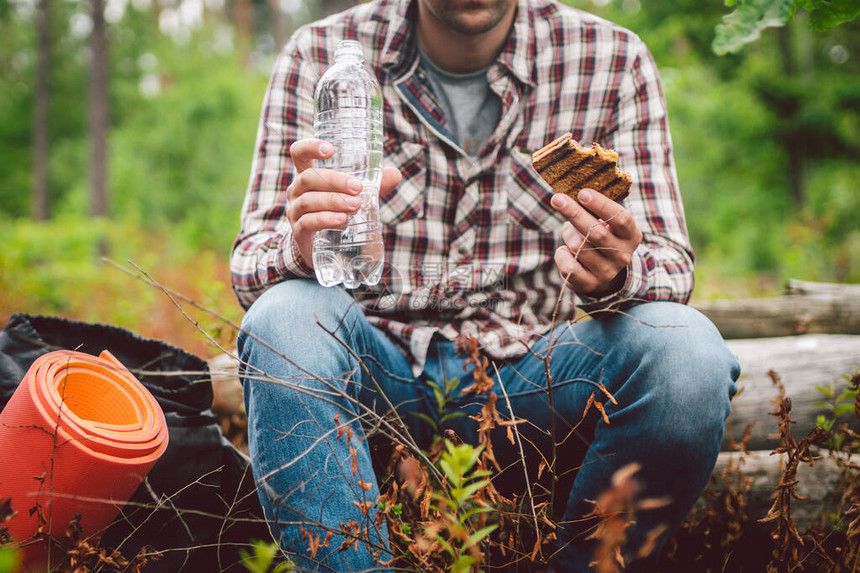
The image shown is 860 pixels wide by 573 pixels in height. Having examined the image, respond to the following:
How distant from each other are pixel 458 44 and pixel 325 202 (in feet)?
3.65

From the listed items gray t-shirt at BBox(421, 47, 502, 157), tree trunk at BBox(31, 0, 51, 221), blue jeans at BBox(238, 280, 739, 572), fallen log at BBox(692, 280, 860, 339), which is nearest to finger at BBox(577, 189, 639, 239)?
blue jeans at BBox(238, 280, 739, 572)

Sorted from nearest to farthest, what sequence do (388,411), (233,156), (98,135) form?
(388,411) → (233,156) → (98,135)

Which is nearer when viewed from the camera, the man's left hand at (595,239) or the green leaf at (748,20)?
the green leaf at (748,20)

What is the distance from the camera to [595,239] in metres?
1.60

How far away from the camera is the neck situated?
7.52ft

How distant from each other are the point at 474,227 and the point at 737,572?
149 cm

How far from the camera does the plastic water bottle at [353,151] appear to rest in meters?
1.96

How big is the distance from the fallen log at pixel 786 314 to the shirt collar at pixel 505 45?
6.55 feet

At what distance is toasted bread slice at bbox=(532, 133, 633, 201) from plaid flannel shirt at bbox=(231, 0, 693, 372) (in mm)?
504

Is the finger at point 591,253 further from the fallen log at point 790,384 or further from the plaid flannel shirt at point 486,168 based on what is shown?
the fallen log at point 790,384

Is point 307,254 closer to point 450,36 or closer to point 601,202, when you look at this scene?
point 601,202

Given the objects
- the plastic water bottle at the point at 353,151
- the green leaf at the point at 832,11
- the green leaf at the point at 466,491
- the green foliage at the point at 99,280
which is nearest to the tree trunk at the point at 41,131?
the green foliage at the point at 99,280

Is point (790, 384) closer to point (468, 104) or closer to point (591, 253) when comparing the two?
point (591, 253)

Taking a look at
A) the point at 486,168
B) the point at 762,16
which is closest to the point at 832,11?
the point at 762,16
